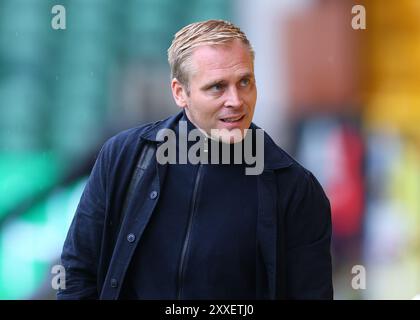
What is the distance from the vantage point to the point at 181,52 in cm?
208

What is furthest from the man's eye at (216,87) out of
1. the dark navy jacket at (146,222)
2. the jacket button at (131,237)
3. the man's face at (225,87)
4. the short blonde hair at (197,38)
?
the jacket button at (131,237)

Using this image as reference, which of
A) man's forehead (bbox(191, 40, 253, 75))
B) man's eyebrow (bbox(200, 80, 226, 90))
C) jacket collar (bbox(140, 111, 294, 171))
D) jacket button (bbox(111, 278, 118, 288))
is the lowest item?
jacket button (bbox(111, 278, 118, 288))

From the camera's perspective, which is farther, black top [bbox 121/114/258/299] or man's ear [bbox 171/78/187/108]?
man's ear [bbox 171/78/187/108]

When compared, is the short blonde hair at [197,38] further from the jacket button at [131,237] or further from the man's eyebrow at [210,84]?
the jacket button at [131,237]

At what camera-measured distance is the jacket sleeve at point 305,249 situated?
2.00 metres

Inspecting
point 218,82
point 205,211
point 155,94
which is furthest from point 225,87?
point 155,94

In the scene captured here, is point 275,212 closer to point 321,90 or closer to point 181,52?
point 181,52

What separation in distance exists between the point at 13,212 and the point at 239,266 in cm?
189

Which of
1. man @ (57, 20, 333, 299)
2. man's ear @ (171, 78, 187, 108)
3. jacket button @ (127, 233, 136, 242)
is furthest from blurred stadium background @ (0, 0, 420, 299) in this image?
jacket button @ (127, 233, 136, 242)

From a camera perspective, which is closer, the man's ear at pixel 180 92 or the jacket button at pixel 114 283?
the jacket button at pixel 114 283

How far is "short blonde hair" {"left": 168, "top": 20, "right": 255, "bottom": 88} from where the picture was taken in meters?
2.02

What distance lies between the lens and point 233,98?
6.51 ft

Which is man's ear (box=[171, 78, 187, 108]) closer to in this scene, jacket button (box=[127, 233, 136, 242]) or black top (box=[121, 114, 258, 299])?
black top (box=[121, 114, 258, 299])
